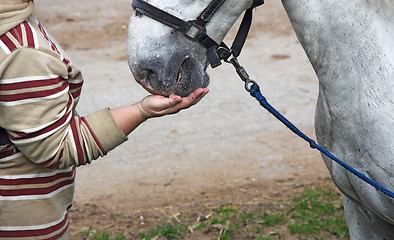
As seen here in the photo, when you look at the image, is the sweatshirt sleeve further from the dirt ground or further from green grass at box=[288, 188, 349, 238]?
green grass at box=[288, 188, 349, 238]

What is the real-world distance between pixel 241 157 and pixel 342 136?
2.51 m

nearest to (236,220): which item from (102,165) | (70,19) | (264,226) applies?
(264,226)

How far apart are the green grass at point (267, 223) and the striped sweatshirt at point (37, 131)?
1471 millimetres

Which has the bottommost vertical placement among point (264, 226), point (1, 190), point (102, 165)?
point (102, 165)

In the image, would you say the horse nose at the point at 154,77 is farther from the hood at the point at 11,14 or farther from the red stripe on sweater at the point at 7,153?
the red stripe on sweater at the point at 7,153

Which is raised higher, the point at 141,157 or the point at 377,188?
the point at 377,188

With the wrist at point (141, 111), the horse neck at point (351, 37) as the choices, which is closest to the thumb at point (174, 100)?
the wrist at point (141, 111)

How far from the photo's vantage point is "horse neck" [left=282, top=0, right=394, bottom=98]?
1774 millimetres

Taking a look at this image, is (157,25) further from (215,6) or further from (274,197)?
(274,197)

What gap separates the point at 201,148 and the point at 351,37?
290cm

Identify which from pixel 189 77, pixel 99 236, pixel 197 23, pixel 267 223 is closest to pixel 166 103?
pixel 189 77

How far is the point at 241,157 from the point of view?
447cm

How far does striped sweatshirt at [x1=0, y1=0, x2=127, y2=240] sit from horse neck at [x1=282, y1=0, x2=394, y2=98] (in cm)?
72

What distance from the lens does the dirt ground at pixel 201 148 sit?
3877 mm
